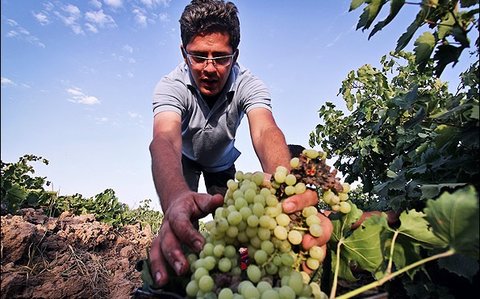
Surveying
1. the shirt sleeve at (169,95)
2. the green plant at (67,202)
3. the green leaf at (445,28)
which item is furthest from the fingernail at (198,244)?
the green plant at (67,202)

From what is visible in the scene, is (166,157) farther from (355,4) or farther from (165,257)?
(355,4)

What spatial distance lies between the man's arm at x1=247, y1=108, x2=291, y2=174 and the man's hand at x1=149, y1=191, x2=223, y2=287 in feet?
2.47

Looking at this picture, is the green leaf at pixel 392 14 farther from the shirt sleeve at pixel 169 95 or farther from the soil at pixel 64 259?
the soil at pixel 64 259

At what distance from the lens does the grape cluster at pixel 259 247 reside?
47.4 inches

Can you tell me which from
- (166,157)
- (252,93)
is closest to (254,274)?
(166,157)

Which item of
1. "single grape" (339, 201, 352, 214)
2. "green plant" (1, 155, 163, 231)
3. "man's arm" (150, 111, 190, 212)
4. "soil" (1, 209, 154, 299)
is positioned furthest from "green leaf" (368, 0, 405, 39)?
"green plant" (1, 155, 163, 231)

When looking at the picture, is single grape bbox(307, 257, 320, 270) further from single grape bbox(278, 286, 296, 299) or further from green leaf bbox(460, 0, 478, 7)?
green leaf bbox(460, 0, 478, 7)

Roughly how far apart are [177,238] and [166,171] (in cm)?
81

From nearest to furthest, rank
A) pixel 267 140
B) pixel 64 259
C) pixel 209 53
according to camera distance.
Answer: pixel 267 140 → pixel 209 53 → pixel 64 259

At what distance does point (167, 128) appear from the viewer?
281cm

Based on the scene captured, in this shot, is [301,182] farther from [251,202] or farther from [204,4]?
[204,4]

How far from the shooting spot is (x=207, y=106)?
3619 millimetres

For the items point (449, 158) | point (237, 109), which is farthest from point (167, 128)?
point (449, 158)

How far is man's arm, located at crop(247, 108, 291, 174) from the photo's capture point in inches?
92.0
